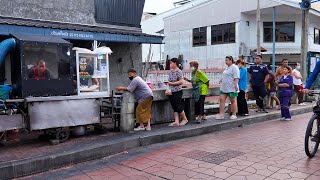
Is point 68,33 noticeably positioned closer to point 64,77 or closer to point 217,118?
point 64,77

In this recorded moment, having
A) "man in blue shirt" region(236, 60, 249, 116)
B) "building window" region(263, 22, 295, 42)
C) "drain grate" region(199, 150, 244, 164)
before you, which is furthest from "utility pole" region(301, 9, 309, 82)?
"building window" region(263, 22, 295, 42)

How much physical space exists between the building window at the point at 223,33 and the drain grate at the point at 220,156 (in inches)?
865

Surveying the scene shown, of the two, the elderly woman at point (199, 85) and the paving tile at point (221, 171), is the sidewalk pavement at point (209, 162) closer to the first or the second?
the paving tile at point (221, 171)

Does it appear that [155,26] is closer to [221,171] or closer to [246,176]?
[221,171]

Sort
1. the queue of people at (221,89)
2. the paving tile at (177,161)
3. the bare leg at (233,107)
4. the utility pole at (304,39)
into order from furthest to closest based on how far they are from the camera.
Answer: the utility pole at (304,39) → the bare leg at (233,107) → the queue of people at (221,89) → the paving tile at (177,161)

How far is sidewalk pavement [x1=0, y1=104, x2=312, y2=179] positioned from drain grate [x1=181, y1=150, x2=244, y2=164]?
1194 mm

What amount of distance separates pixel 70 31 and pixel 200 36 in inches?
831

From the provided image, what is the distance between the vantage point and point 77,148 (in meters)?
5.64

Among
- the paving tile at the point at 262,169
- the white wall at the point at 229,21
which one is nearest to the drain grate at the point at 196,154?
the paving tile at the point at 262,169

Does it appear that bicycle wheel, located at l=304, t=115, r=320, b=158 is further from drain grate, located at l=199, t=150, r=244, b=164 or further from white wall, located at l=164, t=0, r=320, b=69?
white wall, located at l=164, t=0, r=320, b=69

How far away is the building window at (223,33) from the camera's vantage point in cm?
2659

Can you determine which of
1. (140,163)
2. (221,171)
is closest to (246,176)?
(221,171)

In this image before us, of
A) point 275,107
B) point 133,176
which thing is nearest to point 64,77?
point 133,176

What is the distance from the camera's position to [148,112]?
715 cm
